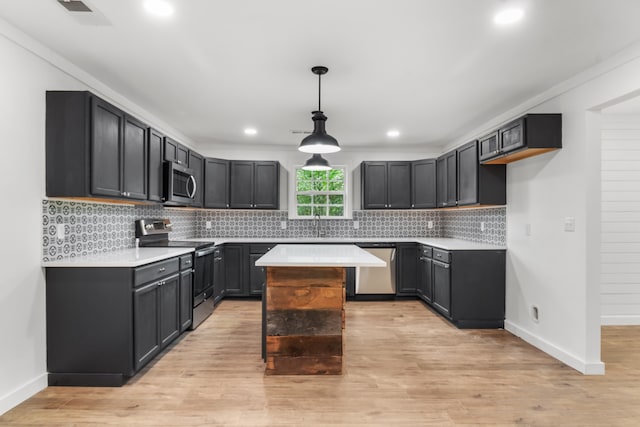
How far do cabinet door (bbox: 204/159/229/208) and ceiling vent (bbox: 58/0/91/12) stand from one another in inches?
132

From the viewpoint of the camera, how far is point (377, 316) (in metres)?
4.58

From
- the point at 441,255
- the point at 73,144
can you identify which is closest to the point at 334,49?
the point at 73,144

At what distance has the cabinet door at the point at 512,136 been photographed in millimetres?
3297

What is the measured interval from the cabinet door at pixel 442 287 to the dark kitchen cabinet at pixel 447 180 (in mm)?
955

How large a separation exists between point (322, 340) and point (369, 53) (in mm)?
2281

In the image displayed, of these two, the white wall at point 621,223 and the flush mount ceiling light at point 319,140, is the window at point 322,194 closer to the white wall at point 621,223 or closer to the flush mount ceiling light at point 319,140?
the flush mount ceiling light at point 319,140

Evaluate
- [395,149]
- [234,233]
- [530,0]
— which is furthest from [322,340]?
[395,149]

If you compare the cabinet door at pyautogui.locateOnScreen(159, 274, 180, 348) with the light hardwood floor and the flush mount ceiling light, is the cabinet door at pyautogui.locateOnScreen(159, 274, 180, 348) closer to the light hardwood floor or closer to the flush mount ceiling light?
the light hardwood floor

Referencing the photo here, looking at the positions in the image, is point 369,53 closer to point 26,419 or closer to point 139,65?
point 139,65

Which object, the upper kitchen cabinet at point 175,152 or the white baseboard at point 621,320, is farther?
the white baseboard at point 621,320

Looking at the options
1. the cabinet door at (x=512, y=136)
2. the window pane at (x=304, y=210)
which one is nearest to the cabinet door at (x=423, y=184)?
the window pane at (x=304, y=210)

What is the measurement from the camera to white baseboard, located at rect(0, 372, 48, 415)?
227cm

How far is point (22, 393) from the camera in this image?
2.40 meters

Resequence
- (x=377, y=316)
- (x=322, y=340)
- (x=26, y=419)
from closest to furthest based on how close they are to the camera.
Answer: (x=26, y=419) → (x=322, y=340) → (x=377, y=316)
